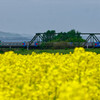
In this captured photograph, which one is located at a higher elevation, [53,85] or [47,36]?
[47,36]

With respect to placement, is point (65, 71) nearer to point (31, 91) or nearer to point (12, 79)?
point (12, 79)

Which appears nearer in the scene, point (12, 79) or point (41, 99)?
point (41, 99)

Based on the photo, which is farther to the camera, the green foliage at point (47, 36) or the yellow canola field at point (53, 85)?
the green foliage at point (47, 36)

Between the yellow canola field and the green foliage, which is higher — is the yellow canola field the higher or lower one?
the lower one

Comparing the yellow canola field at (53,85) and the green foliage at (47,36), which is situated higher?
the green foliage at (47,36)

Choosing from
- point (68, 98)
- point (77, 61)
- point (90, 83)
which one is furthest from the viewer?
point (77, 61)

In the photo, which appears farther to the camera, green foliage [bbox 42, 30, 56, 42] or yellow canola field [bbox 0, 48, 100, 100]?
green foliage [bbox 42, 30, 56, 42]

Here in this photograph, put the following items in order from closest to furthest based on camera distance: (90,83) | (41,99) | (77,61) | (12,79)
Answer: (41,99) < (90,83) < (12,79) < (77,61)

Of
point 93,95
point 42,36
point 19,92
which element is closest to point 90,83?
point 93,95

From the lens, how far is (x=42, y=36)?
2967 cm

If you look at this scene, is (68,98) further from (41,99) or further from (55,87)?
(55,87)

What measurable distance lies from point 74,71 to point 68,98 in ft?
9.58

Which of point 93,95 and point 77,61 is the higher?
point 77,61

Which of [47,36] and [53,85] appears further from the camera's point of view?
[47,36]
